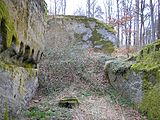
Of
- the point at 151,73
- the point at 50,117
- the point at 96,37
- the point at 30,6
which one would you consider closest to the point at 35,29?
the point at 30,6

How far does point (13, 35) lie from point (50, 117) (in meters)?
→ 2.57

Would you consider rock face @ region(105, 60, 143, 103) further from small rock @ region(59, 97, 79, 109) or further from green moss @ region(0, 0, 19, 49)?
green moss @ region(0, 0, 19, 49)

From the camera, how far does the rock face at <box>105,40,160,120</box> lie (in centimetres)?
822

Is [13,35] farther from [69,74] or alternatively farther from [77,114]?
[69,74]

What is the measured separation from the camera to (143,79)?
9062 mm

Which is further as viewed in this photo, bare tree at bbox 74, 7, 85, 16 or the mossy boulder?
bare tree at bbox 74, 7, 85, 16

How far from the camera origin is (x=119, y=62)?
37.4 feet

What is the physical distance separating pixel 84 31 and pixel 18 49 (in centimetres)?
1228

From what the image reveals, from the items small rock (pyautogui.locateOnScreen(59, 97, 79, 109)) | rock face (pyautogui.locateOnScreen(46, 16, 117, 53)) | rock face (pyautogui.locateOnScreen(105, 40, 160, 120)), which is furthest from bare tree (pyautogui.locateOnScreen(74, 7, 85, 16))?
small rock (pyautogui.locateOnScreen(59, 97, 79, 109))

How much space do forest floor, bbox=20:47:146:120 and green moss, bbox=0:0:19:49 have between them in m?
2.47

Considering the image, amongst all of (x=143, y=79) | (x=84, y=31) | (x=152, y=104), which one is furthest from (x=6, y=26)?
(x=84, y=31)

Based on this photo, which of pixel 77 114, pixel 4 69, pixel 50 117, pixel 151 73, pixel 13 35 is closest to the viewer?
pixel 4 69

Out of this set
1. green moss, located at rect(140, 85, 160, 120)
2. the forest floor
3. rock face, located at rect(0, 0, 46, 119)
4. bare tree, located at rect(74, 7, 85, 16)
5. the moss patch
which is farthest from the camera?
bare tree, located at rect(74, 7, 85, 16)

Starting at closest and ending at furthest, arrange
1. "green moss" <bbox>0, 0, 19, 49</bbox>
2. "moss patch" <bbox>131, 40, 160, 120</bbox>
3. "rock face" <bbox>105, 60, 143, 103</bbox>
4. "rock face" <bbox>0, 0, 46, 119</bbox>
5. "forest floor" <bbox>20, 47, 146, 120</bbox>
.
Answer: "green moss" <bbox>0, 0, 19, 49</bbox>, "rock face" <bbox>0, 0, 46, 119</bbox>, "forest floor" <bbox>20, 47, 146, 120</bbox>, "moss patch" <bbox>131, 40, 160, 120</bbox>, "rock face" <bbox>105, 60, 143, 103</bbox>
